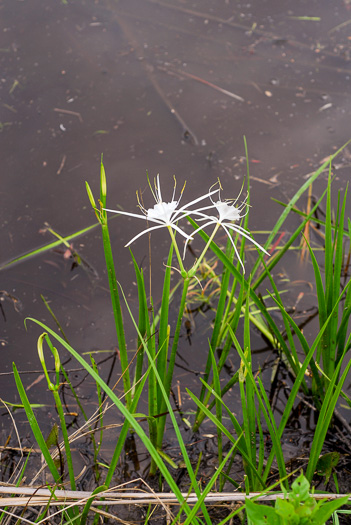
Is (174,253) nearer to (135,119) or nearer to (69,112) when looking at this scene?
(135,119)

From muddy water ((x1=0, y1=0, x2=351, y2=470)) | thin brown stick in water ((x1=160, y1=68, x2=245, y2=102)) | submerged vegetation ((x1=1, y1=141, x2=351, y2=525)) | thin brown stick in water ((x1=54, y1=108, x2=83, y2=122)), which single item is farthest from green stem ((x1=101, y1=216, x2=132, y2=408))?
thin brown stick in water ((x1=160, y1=68, x2=245, y2=102))

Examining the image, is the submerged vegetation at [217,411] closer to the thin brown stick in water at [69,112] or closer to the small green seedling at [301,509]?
the small green seedling at [301,509]

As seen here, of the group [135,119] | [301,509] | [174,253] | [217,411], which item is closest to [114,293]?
[217,411]

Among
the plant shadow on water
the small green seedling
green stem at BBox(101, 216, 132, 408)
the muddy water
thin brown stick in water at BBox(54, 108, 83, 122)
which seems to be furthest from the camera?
thin brown stick in water at BBox(54, 108, 83, 122)

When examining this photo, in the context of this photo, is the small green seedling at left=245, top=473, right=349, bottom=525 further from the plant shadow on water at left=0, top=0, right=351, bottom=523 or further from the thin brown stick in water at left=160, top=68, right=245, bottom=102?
the thin brown stick in water at left=160, top=68, right=245, bottom=102

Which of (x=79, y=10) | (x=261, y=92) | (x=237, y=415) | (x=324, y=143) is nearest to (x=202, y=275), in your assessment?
(x=237, y=415)

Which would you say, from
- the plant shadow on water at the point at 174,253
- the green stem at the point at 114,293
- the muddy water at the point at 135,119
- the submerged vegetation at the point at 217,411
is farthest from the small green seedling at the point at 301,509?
the muddy water at the point at 135,119

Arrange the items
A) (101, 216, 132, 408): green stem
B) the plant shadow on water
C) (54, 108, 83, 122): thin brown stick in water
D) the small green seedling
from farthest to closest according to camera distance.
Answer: (54, 108, 83, 122): thin brown stick in water
the plant shadow on water
(101, 216, 132, 408): green stem
the small green seedling

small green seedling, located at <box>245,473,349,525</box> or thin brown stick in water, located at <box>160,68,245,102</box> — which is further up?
thin brown stick in water, located at <box>160,68,245,102</box>

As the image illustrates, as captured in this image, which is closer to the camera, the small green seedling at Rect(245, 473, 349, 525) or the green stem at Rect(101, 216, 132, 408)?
the small green seedling at Rect(245, 473, 349, 525)
